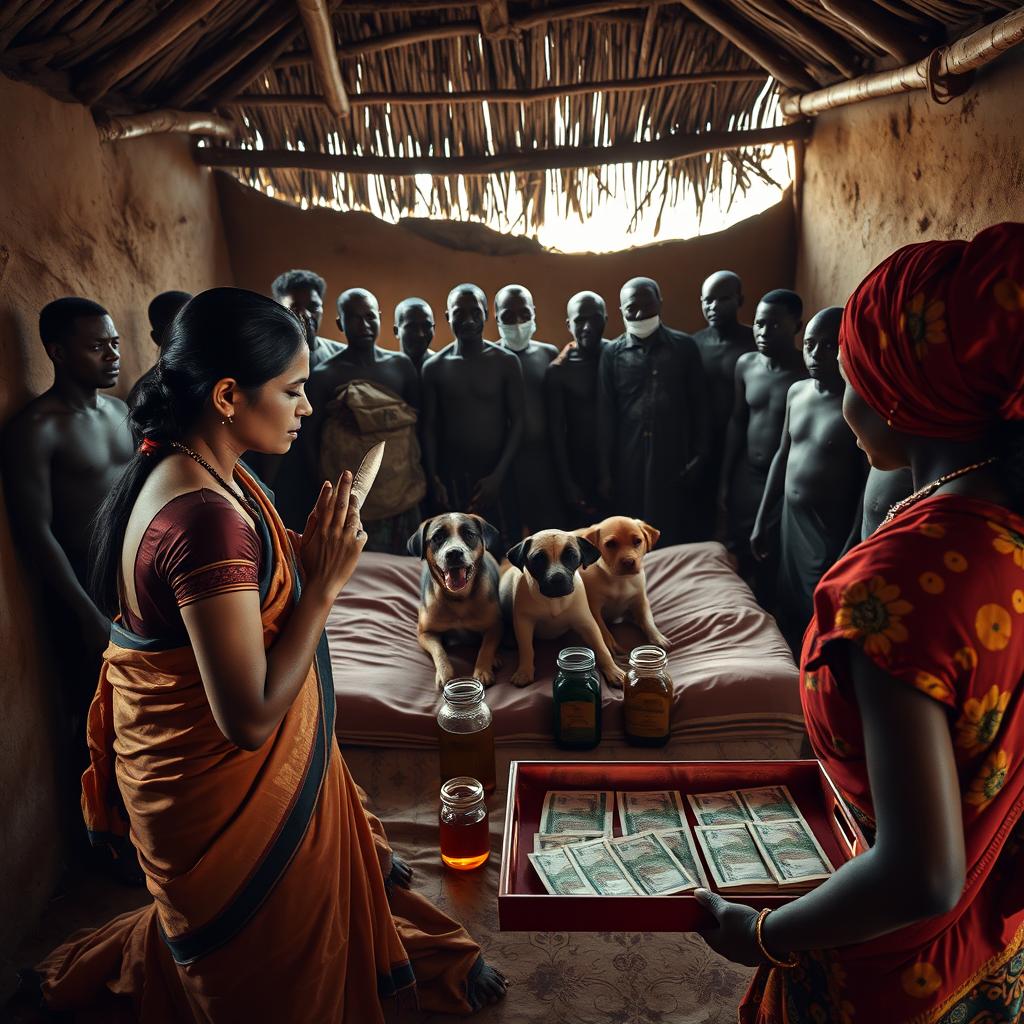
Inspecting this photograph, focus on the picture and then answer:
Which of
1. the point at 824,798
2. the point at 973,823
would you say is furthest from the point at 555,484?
the point at 973,823

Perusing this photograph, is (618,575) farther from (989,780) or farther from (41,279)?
(989,780)

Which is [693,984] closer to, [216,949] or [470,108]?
[216,949]

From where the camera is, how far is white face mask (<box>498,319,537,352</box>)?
4.99 metres

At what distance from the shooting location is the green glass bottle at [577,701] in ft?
Result: 9.86

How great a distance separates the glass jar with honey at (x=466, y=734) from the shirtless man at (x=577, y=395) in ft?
7.59

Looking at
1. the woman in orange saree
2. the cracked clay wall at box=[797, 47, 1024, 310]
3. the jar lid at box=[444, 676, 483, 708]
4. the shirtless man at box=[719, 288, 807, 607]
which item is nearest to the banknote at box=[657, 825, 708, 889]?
the woman in orange saree

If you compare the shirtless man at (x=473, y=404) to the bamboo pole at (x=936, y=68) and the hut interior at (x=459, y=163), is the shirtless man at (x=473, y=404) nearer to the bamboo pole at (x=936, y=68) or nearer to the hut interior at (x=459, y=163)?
the hut interior at (x=459, y=163)

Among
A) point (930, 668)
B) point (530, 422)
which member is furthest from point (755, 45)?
point (930, 668)

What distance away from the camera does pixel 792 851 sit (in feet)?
5.33

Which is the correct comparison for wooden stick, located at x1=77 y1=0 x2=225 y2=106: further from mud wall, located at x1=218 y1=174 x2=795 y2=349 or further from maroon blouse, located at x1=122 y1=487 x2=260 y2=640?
maroon blouse, located at x1=122 y1=487 x2=260 y2=640

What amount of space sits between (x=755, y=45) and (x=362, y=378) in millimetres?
2637

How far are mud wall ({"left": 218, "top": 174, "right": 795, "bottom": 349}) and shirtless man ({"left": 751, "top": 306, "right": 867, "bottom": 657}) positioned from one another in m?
1.85

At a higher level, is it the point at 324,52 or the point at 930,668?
the point at 324,52

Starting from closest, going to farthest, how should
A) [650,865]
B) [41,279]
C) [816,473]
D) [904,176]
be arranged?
[650,865]
[41,279]
[816,473]
[904,176]
